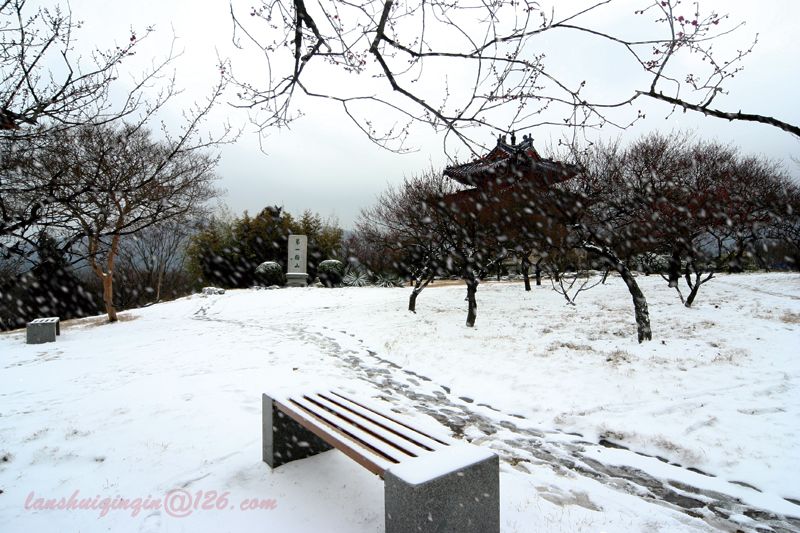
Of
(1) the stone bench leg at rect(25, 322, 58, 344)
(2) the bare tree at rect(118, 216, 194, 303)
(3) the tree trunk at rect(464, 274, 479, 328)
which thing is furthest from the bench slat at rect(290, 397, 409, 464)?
(2) the bare tree at rect(118, 216, 194, 303)

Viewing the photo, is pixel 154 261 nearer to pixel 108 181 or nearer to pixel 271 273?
pixel 271 273

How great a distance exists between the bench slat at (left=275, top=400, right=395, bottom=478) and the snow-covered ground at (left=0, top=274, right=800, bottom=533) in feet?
1.51

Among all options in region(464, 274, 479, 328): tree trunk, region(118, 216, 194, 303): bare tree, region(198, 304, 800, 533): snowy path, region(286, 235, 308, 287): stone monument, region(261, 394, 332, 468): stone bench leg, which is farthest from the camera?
region(118, 216, 194, 303): bare tree

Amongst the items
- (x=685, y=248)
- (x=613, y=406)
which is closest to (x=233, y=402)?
(x=613, y=406)

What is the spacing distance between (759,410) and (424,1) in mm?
5053

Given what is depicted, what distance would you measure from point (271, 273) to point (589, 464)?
20176mm

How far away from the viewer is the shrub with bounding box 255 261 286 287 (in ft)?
70.9

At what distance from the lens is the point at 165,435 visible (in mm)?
3666

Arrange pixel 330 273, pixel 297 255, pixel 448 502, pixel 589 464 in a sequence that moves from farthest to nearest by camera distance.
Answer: pixel 330 273
pixel 297 255
pixel 589 464
pixel 448 502

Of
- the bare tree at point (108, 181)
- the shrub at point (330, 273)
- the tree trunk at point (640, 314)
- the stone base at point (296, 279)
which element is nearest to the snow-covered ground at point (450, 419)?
the tree trunk at point (640, 314)

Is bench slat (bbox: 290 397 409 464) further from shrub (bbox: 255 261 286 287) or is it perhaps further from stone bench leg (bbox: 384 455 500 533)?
shrub (bbox: 255 261 286 287)

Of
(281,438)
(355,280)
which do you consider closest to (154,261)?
(355,280)

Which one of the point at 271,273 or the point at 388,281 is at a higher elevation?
the point at 271,273

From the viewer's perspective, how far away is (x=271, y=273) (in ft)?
71.2
